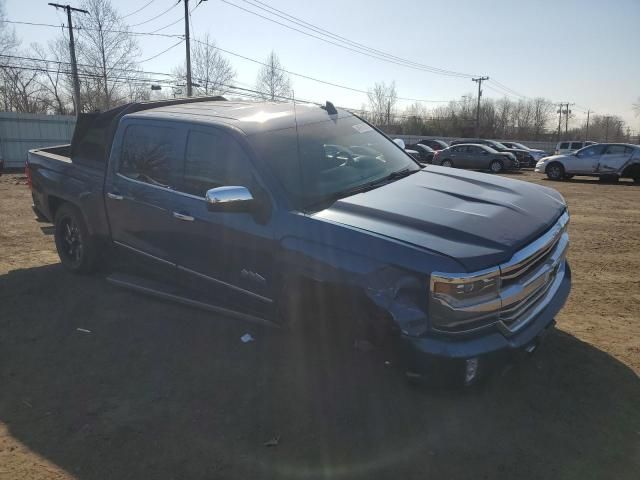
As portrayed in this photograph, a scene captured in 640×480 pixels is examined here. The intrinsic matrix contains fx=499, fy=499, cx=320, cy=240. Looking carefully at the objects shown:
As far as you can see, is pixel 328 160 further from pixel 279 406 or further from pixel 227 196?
pixel 279 406

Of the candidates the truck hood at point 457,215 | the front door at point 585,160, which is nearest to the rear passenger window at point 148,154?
the truck hood at point 457,215

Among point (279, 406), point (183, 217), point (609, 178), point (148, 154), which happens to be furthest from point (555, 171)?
point (279, 406)

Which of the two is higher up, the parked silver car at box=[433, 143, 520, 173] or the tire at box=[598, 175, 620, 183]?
the parked silver car at box=[433, 143, 520, 173]

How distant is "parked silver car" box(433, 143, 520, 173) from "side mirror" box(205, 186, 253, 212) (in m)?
23.5

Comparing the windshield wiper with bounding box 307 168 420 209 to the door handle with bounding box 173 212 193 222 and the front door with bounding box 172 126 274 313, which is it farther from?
the door handle with bounding box 173 212 193 222

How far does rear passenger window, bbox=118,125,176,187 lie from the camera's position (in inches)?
169

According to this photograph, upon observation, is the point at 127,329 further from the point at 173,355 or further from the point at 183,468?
the point at 183,468

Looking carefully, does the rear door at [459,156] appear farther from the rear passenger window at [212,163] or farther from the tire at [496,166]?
the rear passenger window at [212,163]

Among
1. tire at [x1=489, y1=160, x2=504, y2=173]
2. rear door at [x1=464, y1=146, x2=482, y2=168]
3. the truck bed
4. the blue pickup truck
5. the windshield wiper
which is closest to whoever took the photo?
the blue pickup truck

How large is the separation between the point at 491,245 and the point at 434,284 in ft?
1.41

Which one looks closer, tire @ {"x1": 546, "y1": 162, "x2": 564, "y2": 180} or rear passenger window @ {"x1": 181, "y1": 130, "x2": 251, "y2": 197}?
rear passenger window @ {"x1": 181, "y1": 130, "x2": 251, "y2": 197}

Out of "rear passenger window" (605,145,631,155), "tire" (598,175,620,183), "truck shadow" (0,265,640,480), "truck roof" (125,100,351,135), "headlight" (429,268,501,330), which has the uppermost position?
"truck roof" (125,100,351,135)

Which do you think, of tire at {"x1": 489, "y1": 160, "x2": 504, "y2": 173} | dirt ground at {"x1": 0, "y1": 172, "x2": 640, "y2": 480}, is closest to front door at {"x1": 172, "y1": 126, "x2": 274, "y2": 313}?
dirt ground at {"x1": 0, "y1": 172, "x2": 640, "y2": 480}

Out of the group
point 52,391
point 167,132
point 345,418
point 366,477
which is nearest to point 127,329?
point 52,391
